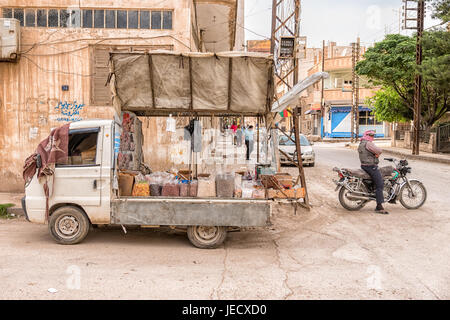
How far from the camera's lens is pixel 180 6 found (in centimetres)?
1086

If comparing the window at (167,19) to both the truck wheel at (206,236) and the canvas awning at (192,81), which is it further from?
the truck wheel at (206,236)

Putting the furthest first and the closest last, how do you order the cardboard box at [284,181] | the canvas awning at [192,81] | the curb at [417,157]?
the curb at [417,157], the cardboard box at [284,181], the canvas awning at [192,81]

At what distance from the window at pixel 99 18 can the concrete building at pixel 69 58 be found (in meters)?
0.03

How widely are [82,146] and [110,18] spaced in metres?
5.53

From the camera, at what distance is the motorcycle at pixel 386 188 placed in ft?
30.2

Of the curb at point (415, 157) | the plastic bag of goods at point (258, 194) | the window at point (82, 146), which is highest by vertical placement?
the window at point (82, 146)

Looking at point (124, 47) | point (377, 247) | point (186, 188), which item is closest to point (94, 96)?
point (124, 47)

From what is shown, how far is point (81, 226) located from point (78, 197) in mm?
459

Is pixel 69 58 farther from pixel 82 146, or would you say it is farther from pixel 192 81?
Result: pixel 192 81

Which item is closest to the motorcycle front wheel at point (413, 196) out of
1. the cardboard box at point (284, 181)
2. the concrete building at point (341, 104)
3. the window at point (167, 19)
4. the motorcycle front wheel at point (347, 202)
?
the motorcycle front wheel at point (347, 202)

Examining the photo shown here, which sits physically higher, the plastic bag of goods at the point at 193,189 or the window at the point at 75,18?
the window at the point at 75,18

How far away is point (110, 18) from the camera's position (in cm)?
1090
